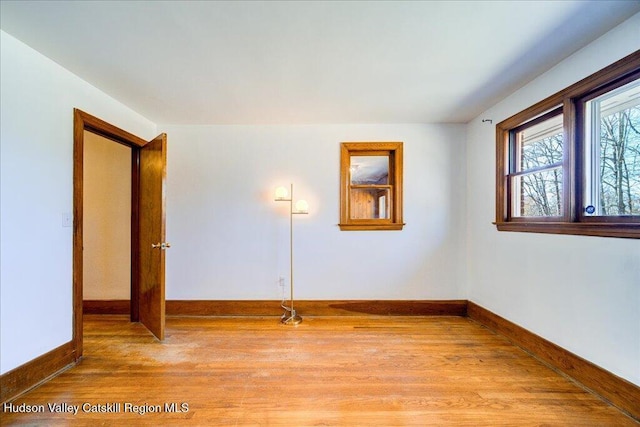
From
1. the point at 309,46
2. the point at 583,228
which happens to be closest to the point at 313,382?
the point at 583,228

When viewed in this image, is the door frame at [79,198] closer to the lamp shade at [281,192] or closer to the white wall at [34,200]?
the white wall at [34,200]

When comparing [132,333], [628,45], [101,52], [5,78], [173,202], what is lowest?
[132,333]

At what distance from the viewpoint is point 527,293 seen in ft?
8.28

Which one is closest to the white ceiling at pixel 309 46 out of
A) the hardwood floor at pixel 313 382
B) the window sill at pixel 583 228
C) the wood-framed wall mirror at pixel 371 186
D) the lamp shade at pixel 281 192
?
the wood-framed wall mirror at pixel 371 186

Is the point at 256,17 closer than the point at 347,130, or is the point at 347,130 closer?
the point at 256,17

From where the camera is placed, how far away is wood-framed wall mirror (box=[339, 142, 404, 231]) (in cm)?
349

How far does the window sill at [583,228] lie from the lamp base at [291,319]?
8.20 ft

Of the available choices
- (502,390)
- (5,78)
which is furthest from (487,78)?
(5,78)

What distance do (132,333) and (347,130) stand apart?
11.1ft

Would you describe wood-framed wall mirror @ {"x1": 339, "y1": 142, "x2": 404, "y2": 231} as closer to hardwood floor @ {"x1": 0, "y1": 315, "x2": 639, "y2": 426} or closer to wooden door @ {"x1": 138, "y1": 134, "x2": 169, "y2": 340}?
hardwood floor @ {"x1": 0, "y1": 315, "x2": 639, "y2": 426}

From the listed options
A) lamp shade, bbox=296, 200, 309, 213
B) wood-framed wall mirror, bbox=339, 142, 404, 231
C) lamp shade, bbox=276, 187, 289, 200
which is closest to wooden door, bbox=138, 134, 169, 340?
lamp shade, bbox=276, 187, 289, 200

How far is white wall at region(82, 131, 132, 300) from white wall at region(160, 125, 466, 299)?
0.54 m

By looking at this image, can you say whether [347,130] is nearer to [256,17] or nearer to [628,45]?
[256,17]

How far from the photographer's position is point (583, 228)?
199cm
